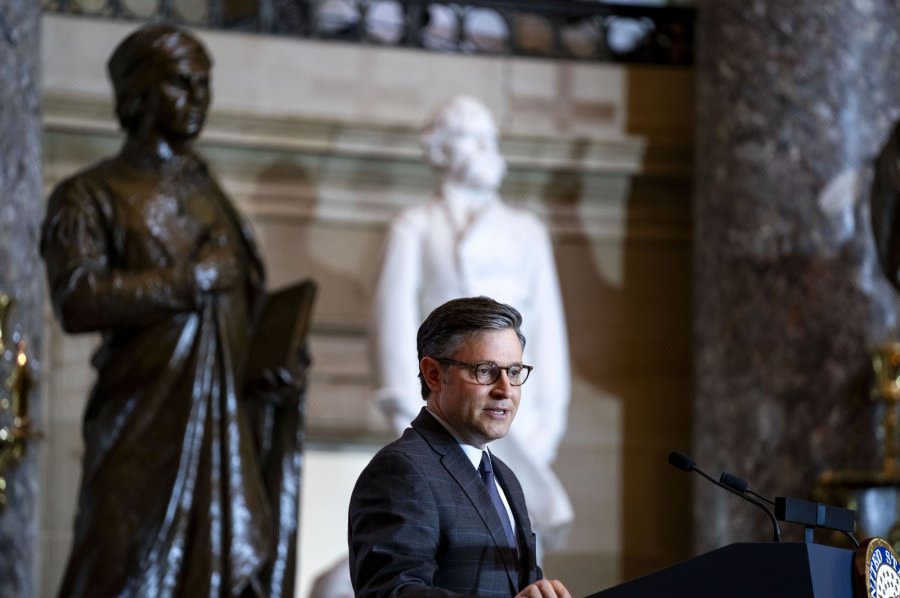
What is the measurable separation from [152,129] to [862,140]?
9.36ft

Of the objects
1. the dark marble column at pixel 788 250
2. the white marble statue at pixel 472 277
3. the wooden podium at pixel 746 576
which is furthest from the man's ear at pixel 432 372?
the dark marble column at pixel 788 250

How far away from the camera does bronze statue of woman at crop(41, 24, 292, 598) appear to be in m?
5.04

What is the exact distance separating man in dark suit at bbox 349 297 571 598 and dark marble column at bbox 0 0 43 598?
302cm

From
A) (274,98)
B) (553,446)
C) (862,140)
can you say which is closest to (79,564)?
(553,446)

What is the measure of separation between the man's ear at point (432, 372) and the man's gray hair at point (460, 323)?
11 mm

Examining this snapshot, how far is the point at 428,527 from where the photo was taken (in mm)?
2893

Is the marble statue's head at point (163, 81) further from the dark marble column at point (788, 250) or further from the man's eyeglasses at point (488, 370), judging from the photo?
the man's eyeglasses at point (488, 370)

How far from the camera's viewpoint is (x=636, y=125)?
25.0 ft

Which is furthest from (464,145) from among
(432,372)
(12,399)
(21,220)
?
(432,372)

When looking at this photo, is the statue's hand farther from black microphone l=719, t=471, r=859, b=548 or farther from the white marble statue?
black microphone l=719, t=471, r=859, b=548

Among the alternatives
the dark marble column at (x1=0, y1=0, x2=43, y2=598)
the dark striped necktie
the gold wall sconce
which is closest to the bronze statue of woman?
the gold wall sconce

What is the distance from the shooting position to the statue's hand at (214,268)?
207 inches

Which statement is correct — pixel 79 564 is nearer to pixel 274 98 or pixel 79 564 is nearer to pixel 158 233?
pixel 158 233

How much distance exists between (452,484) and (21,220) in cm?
339
